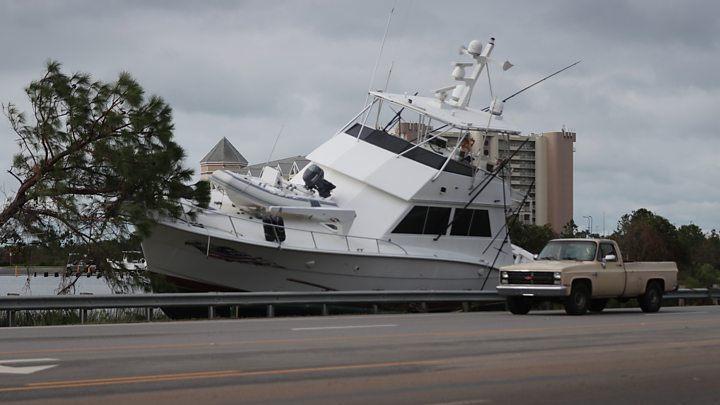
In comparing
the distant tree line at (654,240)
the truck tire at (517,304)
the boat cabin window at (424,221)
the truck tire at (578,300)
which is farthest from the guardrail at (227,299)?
the distant tree line at (654,240)

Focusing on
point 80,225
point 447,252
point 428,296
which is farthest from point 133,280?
point 447,252

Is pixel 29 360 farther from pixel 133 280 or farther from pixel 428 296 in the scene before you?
pixel 428 296

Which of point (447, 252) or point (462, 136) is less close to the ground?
point (462, 136)

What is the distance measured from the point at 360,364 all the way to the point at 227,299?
901cm

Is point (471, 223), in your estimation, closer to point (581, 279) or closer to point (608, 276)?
point (608, 276)

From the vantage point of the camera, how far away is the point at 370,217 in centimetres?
2498

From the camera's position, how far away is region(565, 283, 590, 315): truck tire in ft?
65.7

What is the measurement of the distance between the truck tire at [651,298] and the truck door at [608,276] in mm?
951

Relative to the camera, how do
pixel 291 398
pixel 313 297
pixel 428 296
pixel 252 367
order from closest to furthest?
Result: pixel 291 398, pixel 252 367, pixel 313 297, pixel 428 296

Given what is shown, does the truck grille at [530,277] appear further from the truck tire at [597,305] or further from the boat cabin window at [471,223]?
the boat cabin window at [471,223]

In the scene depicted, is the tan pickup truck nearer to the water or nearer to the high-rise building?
the water

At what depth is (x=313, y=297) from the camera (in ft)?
66.9

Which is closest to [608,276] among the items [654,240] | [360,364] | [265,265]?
[265,265]

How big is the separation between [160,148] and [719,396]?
47.5ft
